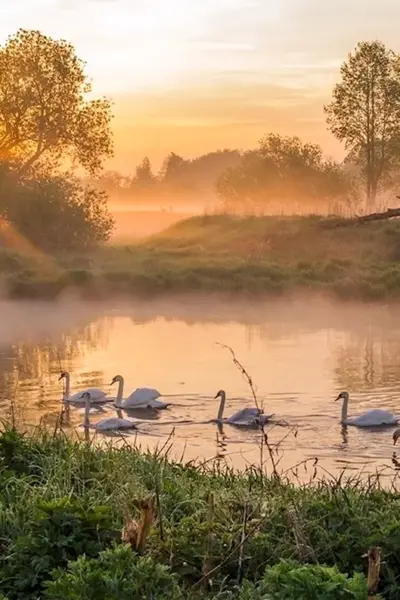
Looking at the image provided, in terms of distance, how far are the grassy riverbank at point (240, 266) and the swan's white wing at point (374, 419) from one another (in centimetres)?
1883

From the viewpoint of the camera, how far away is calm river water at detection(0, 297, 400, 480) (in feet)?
43.1

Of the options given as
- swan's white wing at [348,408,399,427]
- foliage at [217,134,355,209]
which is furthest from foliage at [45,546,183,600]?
foliage at [217,134,355,209]

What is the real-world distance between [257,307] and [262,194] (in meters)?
35.9

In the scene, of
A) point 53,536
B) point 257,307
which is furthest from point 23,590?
point 257,307

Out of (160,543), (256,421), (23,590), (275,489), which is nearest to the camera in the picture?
(23,590)

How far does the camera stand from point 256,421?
13836mm

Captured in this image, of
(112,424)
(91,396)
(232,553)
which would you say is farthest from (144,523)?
(91,396)

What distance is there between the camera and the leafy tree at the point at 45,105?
133 feet

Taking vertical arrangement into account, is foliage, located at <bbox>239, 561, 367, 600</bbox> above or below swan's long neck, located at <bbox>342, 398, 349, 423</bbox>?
above

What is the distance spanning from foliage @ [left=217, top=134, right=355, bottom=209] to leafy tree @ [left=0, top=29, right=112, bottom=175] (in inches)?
951

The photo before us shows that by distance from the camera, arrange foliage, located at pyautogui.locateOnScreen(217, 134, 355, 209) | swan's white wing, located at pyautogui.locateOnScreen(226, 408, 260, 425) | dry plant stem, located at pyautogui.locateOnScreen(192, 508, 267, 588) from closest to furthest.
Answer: dry plant stem, located at pyautogui.locateOnScreen(192, 508, 267, 588) → swan's white wing, located at pyautogui.locateOnScreen(226, 408, 260, 425) → foliage, located at pyautogui.locateOnScreen(217, 134, 355, 209)

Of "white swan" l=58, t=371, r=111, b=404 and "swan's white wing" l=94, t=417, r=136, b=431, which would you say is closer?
"swan's white wing" l=94, t=417, r=136, b=431

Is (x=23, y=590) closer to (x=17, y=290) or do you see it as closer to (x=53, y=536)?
(x=53, y=536)

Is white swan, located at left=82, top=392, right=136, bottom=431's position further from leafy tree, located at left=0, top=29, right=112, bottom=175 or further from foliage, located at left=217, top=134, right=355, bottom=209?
foliage, located at left=217, top=134, right=355, bottom=209
